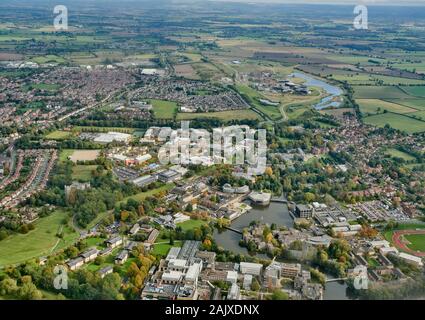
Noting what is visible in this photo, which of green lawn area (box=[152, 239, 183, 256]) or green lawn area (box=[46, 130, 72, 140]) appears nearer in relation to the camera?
green lawn area (box=[152, 239, 183, 256])

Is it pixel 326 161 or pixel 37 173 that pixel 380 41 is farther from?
pixel 37 173

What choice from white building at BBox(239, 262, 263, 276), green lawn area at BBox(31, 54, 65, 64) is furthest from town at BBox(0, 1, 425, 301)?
green lawn area at BBox(31, 54, 65, 64)

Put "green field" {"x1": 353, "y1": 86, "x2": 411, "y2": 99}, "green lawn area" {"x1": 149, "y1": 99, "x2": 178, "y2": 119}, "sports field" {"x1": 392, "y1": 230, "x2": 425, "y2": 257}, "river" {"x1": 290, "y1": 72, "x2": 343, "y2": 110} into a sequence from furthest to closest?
1. "green field" {"x1": 353, "y1": 86, "x2": 411, "y2": 99}
2. "river" {"x1": 290, "y1": 72, "x2": 343, "y2": 110}
3. "green lawn area" {"x1": 149, "y1": 99, "x2": 178, "y2": 119}
4. "sports field" {"x1": 392, "y1": 230, "x2": 425, "y2": 257}

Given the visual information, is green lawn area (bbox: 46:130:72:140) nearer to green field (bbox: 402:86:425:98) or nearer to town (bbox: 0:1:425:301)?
town (bbox: 0:1:425:301)

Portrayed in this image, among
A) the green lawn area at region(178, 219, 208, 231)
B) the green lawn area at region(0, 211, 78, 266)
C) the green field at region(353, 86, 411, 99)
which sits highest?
the green field at region(353, 86, 411, 99)

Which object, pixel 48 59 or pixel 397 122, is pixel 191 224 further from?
pixel 48 59
